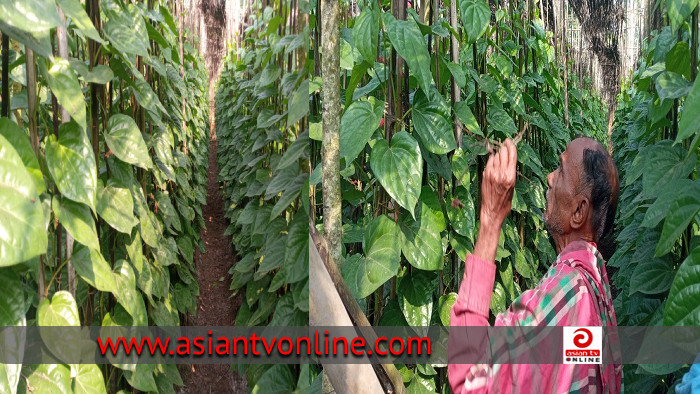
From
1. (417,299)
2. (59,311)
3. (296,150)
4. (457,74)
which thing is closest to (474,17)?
(457,74)

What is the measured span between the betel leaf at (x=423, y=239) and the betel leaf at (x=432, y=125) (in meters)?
0.13

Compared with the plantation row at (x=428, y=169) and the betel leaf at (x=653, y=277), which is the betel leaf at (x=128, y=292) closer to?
the plantation row at (x=428, y=169)

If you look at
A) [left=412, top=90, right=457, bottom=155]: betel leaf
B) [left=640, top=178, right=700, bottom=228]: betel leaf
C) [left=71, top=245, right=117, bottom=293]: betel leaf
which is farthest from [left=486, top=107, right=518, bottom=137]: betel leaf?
[left=71, top=245, right=117, bottom=293]: betel leaf

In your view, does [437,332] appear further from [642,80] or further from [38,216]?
[642,80]

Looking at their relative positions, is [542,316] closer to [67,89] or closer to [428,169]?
[428,169]

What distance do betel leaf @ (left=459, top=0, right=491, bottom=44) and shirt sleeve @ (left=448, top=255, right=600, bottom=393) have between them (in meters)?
0.63

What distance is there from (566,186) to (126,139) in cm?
94

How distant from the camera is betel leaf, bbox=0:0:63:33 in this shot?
2.46ft

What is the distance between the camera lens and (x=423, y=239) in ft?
4.46

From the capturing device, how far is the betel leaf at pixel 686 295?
40.6 inches

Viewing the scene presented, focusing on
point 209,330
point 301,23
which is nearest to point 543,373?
point 301,23

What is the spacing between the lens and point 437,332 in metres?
1.55

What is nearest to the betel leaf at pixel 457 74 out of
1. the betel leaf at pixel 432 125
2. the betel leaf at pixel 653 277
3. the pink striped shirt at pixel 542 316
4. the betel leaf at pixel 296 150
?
the betel leaf at pixel 432 125

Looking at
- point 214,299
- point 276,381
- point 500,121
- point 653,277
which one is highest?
point 500,121
